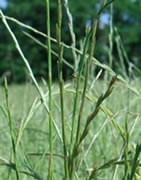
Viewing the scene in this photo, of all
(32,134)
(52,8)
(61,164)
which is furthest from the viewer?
(52,8)

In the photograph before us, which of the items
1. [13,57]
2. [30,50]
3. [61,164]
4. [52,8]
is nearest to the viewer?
[61,164]

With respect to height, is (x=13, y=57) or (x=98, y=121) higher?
(x=98, y=121)

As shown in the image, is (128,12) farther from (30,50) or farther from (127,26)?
(30,50)

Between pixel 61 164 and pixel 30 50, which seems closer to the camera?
pixel 61 164

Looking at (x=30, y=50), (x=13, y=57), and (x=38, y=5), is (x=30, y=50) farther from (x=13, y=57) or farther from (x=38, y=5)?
(x=38, y=5)

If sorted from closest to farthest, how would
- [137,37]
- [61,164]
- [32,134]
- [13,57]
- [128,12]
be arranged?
[61,164]
[32,134]
[13,57]
[137,37]
[128,12]

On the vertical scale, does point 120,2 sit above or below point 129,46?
above

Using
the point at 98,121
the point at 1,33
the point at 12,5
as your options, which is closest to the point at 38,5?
the point at 12,5

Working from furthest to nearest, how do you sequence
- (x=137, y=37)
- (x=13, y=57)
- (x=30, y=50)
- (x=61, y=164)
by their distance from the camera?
1. (x=137, y=37)
2. (x=30, y=50)
3. (x=13, y=57)
4. (x=61, y=164)

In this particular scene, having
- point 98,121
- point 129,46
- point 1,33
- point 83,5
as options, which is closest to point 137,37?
point 129,46
